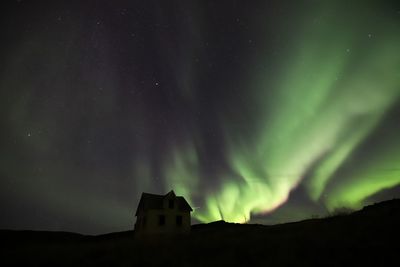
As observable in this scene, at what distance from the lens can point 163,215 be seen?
118 ft

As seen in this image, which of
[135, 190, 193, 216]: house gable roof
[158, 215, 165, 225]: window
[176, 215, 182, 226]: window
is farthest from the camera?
[176, 215, 182, 226]: window

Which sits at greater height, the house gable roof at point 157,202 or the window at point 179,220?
the house gable roof at point 157,202

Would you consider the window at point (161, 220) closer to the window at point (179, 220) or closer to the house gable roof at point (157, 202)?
the house gable roof at point (157, 202)

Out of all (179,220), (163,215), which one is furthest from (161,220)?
(179,220)

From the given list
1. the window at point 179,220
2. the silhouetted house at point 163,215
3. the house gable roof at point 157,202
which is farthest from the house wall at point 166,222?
the house gable roof at point 157,202

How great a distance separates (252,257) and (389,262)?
5.69 metres

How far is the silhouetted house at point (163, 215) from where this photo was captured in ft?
115

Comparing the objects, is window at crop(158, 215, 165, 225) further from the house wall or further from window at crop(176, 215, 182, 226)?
window at crop(176, 215, 182, 226)

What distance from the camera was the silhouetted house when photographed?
1374 inches

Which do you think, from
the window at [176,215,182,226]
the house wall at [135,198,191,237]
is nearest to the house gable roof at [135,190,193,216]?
the house wall at [135,198,191,237]

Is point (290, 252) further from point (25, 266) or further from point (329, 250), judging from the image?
point (25, 266)

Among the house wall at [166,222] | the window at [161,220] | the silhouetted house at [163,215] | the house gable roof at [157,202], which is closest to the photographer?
the house wall at [166,222]

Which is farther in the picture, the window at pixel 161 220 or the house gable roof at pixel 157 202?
the house gable roof at pixel 157 202

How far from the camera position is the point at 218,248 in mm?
15281
